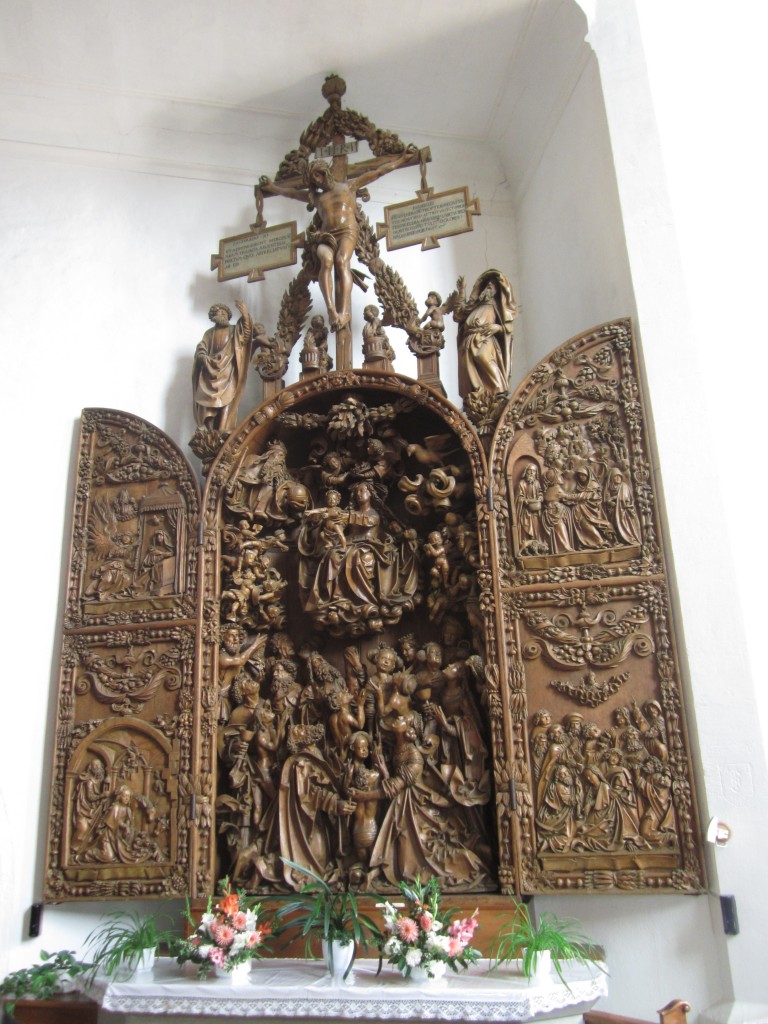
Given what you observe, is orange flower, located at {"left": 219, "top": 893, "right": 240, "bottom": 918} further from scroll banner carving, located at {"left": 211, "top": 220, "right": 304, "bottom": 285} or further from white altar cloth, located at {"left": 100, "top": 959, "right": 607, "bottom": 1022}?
scroll banner carving, located at {"left": 211, "top": 220, "right": 304, "bottom": 285}

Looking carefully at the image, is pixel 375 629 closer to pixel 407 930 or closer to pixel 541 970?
pixel 407 930

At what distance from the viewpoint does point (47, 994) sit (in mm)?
4543

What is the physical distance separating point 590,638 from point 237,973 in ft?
7.74

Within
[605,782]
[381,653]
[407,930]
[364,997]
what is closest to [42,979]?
[364,997]

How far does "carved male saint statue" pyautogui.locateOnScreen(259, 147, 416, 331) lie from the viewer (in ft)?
20.1

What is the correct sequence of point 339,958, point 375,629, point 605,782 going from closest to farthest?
point 339,958 → point 605,782 → point 375,629

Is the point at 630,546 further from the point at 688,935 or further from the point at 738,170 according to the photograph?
the point at 738,170

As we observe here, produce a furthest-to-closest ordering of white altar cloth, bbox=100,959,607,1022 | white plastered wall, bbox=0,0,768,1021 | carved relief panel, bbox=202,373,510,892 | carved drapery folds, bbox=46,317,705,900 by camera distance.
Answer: carved relief panel, bbox=202,373,510,892, carved drapery folds, bbox=46,317,705,900, white plastered wall, bbox=0,0,768,1021, white altar cloth, bbox=100,959,607,1022

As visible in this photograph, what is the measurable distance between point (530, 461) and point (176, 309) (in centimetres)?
293

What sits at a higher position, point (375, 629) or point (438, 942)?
point (375, 629)

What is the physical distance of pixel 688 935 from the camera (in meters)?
4.36

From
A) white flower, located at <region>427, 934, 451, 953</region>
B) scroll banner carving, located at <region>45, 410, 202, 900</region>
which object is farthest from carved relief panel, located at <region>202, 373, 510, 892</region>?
white flower, located at <region>427, 934, 451, 953</region>

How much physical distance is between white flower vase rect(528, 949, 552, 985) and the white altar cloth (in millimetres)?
36

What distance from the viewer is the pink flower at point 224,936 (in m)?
4.10
